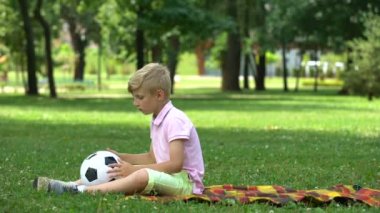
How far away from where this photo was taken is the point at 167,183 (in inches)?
257

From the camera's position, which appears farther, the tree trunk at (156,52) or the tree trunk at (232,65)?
the tree trunk at (232,65)

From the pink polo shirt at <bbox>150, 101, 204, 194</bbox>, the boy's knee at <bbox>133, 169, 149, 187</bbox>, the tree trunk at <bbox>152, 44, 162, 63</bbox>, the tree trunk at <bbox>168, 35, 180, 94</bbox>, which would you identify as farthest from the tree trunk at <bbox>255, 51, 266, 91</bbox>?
the boy's knee at <bbox>133, 169, 149, 187</bbox>

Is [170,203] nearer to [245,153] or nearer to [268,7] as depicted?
[245,153]

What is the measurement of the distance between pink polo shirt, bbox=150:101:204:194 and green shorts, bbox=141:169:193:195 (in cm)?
12

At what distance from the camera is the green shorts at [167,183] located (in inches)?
255

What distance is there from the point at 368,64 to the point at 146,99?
30.7 meters

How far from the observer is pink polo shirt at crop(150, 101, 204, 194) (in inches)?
258

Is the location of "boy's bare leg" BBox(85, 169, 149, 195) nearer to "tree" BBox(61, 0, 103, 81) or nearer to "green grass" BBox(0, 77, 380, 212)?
"green grass" BBox(0, 77, 380, 212)

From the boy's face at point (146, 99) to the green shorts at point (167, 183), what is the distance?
22.9 inches

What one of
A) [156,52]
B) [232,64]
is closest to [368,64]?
[232,64]

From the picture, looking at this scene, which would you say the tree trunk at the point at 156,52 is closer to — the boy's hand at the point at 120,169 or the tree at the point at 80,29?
the tree at the point at 80,29

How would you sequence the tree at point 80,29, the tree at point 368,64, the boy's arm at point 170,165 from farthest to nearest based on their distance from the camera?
the tree at point 80,29
the tree at point 368,64
the boy's arm at point 170,165

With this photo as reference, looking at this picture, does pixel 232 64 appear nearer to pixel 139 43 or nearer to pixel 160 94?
pixel 139 43

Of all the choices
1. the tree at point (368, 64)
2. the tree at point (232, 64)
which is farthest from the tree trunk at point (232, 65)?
the tree at point (368, 64)
